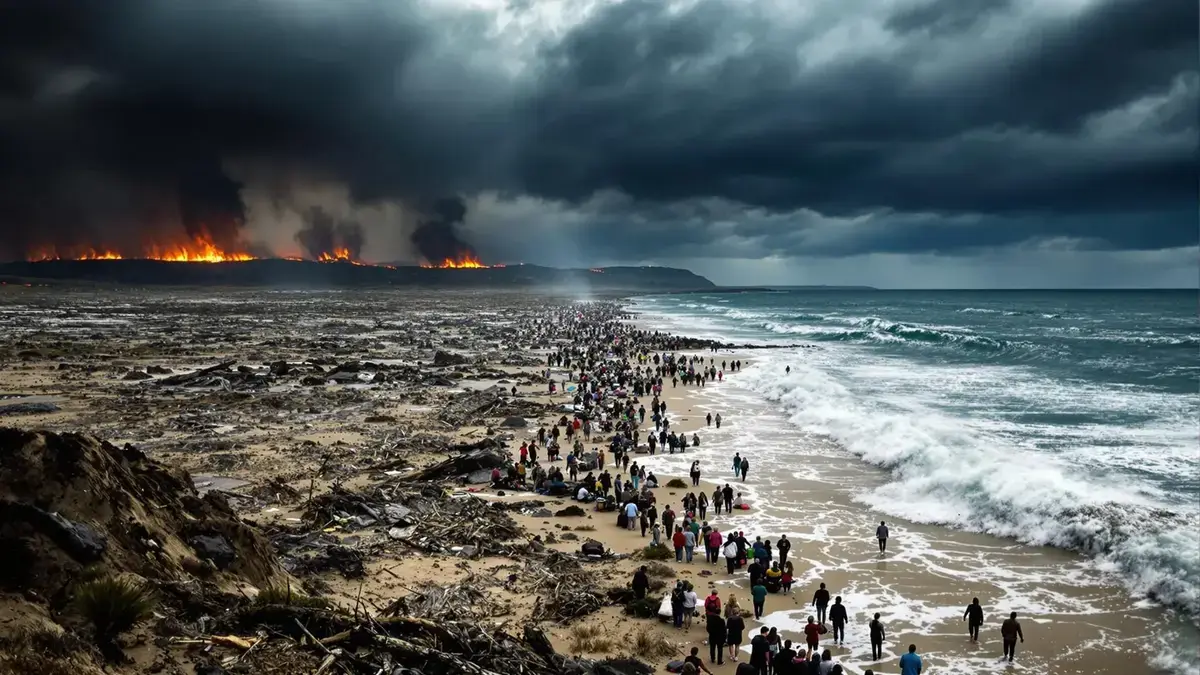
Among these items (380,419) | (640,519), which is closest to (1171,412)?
(640,519)

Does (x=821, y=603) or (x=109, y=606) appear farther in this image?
(x=821, y=603)

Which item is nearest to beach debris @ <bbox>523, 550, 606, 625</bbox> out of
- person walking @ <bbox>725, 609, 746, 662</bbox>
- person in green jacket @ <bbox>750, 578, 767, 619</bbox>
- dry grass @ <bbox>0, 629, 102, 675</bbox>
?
person walking @ <bbox>725, 609, 746, 662</bbox>

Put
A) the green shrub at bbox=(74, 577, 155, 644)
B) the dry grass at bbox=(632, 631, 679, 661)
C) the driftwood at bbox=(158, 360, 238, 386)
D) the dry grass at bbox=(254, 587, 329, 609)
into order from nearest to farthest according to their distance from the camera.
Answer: the green shrub at bbox=(74, 577, 155, 644)
the dry grass at bbox=(254, 587, 329, 609)
the dry grass at bbox=(632, 631, 679, 661)
the driftwood at bbox=(158, 360, 238, 386)

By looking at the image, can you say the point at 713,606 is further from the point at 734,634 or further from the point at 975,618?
the point at 975,618

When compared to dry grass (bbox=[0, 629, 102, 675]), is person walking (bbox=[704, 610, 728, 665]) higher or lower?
lower

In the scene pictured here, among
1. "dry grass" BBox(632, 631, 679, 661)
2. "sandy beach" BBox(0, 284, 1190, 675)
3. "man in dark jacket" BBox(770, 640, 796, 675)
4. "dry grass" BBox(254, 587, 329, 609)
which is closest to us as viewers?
"dry grass" BBox(254, 587, 329, 609)

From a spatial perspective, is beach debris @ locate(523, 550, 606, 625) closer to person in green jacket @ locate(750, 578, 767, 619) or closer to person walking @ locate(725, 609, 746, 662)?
person walking @ locate(725, 609, 746, 662)

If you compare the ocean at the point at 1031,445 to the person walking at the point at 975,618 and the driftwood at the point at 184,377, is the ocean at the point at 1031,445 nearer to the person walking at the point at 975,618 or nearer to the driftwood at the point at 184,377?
the person walking at the point at 975,618

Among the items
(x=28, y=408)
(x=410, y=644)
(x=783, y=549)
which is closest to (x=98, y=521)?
(x=410, y=644)
